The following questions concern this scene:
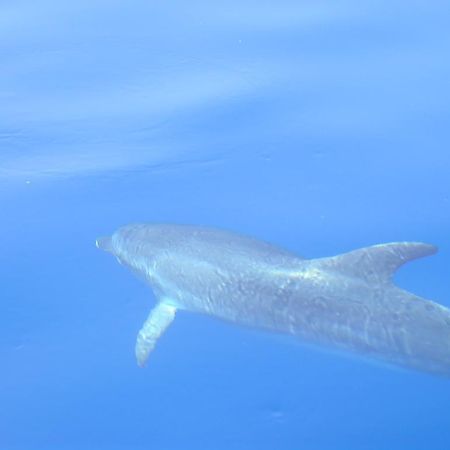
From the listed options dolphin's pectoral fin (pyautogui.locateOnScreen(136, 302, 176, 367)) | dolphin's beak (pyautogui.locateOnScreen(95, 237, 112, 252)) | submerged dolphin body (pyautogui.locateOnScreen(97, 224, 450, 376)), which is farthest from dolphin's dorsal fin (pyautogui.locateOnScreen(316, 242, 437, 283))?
dolphin's beak (pyautogui.locateOnScreen(95, 237, 112, 252))

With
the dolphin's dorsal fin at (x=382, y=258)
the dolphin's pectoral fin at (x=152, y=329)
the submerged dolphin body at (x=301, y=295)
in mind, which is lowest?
the dolphin's pectoral fin at (x=152, y=329)

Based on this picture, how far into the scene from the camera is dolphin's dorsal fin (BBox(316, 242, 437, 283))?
6996mm

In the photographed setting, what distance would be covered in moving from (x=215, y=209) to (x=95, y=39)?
14.9 ft

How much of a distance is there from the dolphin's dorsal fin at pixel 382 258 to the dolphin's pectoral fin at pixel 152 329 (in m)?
2.22

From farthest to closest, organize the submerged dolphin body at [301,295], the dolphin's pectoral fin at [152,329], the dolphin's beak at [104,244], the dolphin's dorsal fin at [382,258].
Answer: the dolphin's beak at [104,244]
the dolphin's pectoral fin at [152,329]
the dolphin's dorsal fin at [382,258]
the submerged dolphin body at [301,295]

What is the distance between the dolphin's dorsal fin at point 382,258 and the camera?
23.0 ft

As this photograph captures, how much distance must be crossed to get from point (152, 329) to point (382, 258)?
269cm

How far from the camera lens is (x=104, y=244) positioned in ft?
29.5

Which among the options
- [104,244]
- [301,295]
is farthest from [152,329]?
[301,295]

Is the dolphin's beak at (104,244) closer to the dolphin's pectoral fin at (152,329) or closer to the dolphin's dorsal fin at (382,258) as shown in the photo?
the dolphin's pectoral fin at (152,329)

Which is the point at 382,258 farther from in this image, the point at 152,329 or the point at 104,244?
the point at 104,244

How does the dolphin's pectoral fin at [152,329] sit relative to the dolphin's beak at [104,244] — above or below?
below

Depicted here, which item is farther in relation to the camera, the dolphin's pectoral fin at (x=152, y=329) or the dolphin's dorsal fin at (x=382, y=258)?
the dolphin's pectoral fin at (x=152, y=329)

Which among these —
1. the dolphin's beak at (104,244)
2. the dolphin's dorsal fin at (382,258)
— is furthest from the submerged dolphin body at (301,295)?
the dolphin's beak at (104,244)
